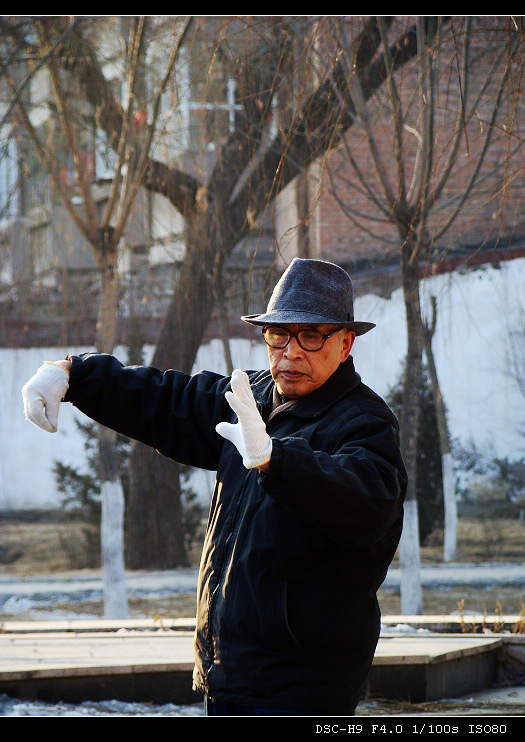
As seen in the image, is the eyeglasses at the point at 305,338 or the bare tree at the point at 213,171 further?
the bare tree at the point at 213,171

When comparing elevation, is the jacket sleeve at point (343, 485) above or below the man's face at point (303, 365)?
below

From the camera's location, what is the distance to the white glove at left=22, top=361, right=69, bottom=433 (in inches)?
89.7

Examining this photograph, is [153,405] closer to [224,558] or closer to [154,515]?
[224,558]

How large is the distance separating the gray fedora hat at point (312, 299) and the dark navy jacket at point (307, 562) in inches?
5.7

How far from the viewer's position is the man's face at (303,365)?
7.14 feet

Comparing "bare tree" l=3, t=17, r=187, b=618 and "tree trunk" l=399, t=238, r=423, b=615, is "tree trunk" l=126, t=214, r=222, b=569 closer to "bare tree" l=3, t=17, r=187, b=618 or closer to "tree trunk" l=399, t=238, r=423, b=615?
"bare tree" l=3, t=17, r=187, b=618

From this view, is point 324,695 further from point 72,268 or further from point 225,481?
point 72,268

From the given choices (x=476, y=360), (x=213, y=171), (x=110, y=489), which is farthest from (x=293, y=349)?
(x=476, y=360)

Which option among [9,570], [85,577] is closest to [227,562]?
[85,577]

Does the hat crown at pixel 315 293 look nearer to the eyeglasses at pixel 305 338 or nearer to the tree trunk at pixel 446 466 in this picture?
the eyeglasses at pixel 305 338

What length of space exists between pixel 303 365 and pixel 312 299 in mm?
160

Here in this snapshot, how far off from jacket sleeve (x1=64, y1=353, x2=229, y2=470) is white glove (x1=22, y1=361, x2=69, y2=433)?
0.26 feet

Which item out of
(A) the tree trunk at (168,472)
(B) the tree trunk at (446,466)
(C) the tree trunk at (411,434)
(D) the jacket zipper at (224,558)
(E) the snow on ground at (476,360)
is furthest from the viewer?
(E) the snow on ground at (476,360)

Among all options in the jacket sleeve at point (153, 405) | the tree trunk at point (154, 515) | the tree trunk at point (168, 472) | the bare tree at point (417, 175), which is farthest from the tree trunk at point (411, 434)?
the jacket sleeve at point (153, 405)
